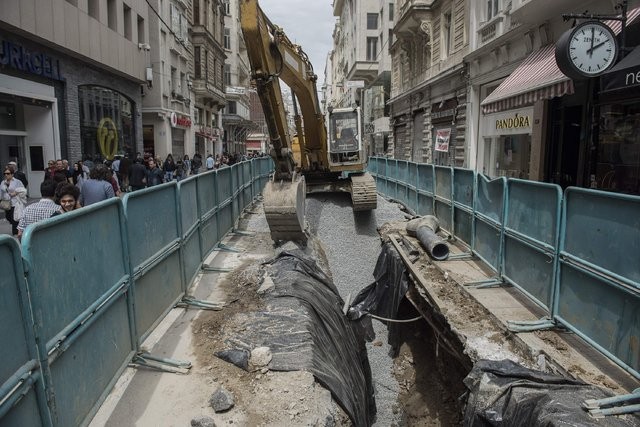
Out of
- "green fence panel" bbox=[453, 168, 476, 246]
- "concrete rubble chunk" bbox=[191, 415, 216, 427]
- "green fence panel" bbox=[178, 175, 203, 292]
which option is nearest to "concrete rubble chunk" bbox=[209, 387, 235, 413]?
"concrete rubble chunk" bbox=[191, 415, 216, 427]

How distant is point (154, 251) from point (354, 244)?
737 cm

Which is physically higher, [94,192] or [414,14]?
[414,14]

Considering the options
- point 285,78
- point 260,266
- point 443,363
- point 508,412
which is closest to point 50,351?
point 508,412

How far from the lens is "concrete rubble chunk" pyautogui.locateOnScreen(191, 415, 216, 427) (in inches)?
128

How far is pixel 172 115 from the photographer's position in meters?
24.9

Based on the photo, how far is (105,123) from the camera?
62.4 feet

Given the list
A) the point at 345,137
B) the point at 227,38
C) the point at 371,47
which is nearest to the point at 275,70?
the point at 345,137

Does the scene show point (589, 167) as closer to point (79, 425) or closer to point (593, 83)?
point (593, 83)

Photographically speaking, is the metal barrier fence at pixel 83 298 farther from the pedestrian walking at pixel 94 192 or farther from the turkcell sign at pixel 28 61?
the turkcell sign at pixel 28 61

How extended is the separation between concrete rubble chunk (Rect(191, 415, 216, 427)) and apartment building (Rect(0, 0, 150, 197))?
39.8ft

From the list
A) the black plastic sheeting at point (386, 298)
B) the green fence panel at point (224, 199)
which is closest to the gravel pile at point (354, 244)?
the black plastic sheeting at point (386, 298)

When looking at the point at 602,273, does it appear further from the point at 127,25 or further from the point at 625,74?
the point at 127,25

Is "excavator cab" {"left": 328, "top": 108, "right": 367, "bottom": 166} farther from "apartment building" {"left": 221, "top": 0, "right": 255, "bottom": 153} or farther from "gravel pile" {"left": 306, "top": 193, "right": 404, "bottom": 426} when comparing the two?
"apartment building" {"left": 221, "top": 0, "right": 255, "bottom": 153}

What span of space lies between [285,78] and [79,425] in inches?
298
